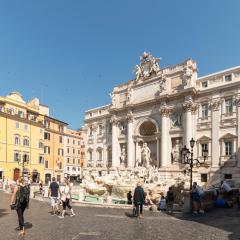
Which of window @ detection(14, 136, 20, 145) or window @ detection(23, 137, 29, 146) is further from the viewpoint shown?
window @ detection(23, 137, 29, 146)

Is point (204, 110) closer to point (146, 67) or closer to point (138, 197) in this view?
point (146, 67)

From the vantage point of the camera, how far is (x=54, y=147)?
64.8m

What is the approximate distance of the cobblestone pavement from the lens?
10.9 metres

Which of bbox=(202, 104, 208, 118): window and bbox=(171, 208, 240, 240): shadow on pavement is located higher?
bbox=(202, 104, 208, 118): window

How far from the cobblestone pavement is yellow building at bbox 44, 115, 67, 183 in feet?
151

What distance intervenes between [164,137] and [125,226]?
88.6ft

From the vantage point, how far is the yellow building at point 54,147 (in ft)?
203

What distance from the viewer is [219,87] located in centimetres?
A: 3475

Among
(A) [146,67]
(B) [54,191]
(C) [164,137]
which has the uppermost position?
(A) [146,67]

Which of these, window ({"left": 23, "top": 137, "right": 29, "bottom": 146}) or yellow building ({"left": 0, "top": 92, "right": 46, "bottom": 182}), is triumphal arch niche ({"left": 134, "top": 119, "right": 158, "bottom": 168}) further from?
window ({"left": 23, "top": 137, "right": 29, "bottom": 146})

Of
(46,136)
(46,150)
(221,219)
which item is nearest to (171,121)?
(221,219)

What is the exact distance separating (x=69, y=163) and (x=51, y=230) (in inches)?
2522

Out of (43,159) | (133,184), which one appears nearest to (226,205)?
(133,184)

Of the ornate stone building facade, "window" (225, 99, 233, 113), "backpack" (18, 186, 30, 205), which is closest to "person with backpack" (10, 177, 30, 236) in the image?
"backpack" (18, 186, 30, 205)
